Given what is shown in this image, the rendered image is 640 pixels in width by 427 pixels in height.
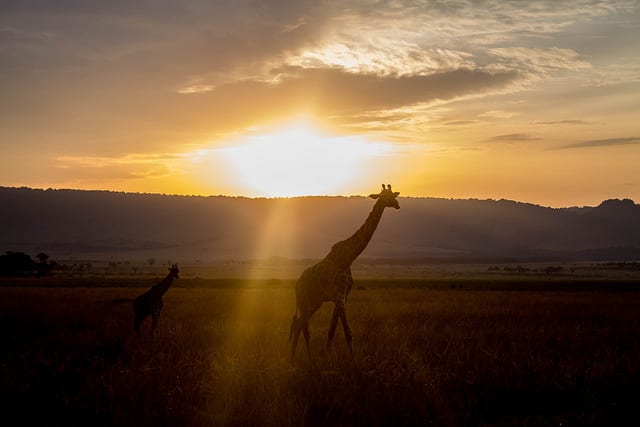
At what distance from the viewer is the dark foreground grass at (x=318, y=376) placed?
7844mm

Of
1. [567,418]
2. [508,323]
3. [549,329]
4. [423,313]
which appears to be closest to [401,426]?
[567,418]

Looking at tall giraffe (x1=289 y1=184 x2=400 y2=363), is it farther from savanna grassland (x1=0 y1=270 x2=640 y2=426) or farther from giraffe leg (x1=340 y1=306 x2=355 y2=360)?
savanna grassland (x1=0 y1=270 x2=640 y2=426)

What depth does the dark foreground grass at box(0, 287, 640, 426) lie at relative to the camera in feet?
25.7

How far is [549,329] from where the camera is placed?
16.3 m

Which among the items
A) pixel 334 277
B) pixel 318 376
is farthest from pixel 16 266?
pixel 318 376

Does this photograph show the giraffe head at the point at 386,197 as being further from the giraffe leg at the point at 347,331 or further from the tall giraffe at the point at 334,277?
the giraffe leg at the point at 347,331

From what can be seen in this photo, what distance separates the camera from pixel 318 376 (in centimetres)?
977

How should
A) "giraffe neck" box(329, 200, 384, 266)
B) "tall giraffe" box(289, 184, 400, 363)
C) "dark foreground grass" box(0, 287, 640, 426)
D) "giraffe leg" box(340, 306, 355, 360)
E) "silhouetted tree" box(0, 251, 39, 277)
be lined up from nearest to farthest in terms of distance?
"dark foreground grass" box(0, 287, 640, 426)
"giraffe leg" box(340, 306, 355, 360)
"tall giraffe" box(289, 184, 400, 363)
"giraffe neck" box(329, 200, 384, 266)
"silhouetted tree" box(0, 251, 39, 277)

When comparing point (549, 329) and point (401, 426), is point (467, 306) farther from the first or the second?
point (401, 426)

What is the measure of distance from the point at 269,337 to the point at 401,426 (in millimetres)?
7165

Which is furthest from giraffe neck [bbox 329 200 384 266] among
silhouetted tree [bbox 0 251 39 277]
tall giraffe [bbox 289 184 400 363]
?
silhouetted tree [bbox 0 251 39 277]

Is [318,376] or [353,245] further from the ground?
[353,245]

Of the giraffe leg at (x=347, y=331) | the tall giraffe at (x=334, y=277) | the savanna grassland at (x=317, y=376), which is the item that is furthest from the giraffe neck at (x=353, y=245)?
the savanna grassland at (x=317, y=376)

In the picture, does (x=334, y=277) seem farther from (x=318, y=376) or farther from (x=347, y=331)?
(x=318, y=376)
